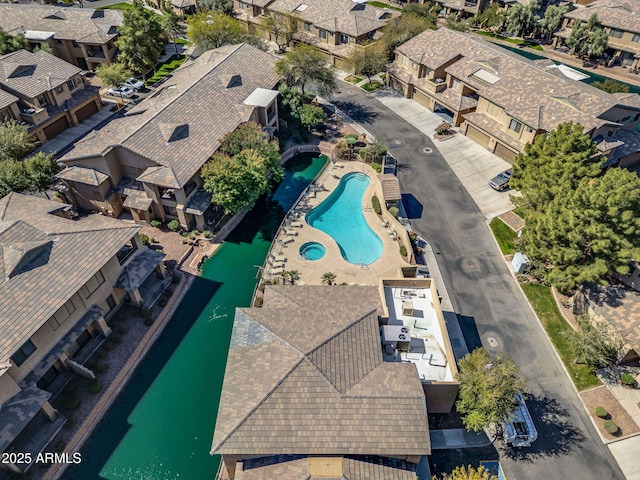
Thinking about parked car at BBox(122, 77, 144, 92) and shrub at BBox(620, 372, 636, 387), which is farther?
parked car at BBox(122, 77, 144, 92)

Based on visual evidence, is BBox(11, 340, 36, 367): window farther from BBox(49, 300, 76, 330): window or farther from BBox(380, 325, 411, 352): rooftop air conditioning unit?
BBox(380, 325, 411, 352): rooftop air conditioning unit

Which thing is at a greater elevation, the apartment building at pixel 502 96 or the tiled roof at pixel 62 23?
the tiled roof at pixel 62 23

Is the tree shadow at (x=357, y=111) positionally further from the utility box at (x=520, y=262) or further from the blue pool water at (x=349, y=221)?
the utility box at (x=520, y=262)

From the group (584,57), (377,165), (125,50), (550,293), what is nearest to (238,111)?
(377,165)

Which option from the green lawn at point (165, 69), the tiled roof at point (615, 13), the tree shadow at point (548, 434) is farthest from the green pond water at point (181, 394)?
the tiled roof at point (615, 13)

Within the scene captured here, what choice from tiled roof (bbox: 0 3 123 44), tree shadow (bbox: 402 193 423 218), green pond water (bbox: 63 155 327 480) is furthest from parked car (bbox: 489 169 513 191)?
tiled roof (bbox: 0 3 123 44)

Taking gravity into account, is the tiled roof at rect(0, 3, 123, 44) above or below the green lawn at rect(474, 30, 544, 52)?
above
